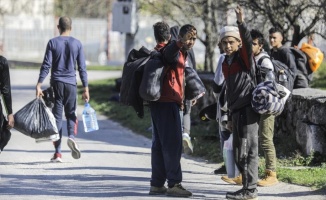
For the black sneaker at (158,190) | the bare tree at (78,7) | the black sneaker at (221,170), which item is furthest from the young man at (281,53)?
the bare tree at (78,7)

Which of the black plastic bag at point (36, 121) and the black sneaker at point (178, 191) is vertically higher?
the black plastic bag at point (36, 121)

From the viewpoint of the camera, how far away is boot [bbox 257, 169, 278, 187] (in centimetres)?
1016

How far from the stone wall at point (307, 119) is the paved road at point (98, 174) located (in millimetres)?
1176

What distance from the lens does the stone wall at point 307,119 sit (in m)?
11.7

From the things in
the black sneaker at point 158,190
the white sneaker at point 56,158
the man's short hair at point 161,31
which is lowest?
the white sneaker at point 56,158

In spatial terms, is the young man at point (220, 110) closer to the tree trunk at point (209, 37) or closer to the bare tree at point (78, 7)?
the tree trunk at point (209, 37)

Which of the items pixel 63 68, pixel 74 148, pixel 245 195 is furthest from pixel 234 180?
pixel 63 68

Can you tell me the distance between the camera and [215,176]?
11086 mm

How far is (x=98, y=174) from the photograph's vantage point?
11.2 metres

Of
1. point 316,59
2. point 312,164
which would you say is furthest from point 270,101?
point 316,59

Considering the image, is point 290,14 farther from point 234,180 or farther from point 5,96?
point 5,96

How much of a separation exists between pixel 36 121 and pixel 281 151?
3.10 metres

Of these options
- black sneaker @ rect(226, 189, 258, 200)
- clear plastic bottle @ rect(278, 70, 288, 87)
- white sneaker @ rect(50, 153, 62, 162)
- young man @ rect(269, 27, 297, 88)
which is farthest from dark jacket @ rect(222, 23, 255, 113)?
white sneaker @ rect(50, 153, 62, 162)

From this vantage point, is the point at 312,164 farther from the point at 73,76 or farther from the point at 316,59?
the point at 73,76
